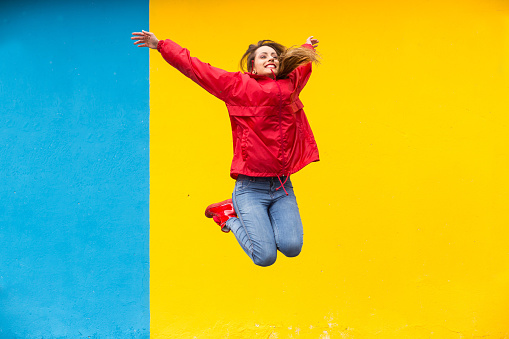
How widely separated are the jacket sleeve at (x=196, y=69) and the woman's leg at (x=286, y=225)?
2.41 ft

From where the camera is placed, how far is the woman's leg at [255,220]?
2.81m

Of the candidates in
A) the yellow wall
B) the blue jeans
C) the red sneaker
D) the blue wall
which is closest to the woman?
the blue jeans

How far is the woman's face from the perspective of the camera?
2830 millimetres

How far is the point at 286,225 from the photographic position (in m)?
2.86

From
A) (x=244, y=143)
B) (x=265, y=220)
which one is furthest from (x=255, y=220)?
(x=244, y=143)

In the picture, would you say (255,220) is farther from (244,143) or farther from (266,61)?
(266,61)

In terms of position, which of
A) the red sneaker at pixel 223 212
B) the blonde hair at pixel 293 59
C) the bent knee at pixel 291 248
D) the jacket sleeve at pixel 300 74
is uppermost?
the blonde hair at pixel 293 59

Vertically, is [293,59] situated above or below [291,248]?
above

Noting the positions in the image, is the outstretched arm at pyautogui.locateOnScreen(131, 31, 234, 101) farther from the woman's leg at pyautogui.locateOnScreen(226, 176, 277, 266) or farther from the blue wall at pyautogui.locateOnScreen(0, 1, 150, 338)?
the blue wall at pyautogui.locateOnScreen(0, 1, 150, 338)

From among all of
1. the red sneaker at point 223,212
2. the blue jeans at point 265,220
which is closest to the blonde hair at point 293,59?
the blue jeans at point 265,220

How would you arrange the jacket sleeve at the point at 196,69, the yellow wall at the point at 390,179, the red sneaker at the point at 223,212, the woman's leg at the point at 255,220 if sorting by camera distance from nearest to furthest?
the jacket sleeve at the point at 196,69
the woman's leg at the point at 255,220
the red sneaker at the point at 223,212
the yellow wall at the point at 390,179

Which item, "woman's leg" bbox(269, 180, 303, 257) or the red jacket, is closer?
the red jacket

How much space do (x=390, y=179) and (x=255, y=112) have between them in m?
1.59

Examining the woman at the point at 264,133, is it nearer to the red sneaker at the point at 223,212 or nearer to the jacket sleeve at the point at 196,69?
the jacket sleeve at the point at 196,69
